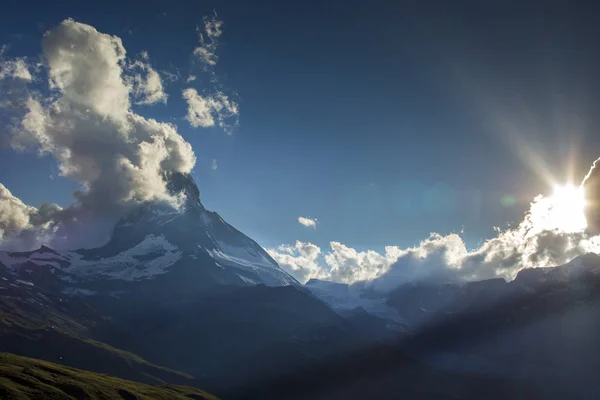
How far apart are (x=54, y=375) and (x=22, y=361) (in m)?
16.8

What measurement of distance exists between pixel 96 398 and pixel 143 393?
41.6 m

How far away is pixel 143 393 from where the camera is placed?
18825 cm

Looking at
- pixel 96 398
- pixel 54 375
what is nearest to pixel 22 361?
pixel 54 375

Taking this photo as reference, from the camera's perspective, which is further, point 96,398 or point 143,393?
point 143,393

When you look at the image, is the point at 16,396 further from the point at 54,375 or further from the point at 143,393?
the point at 143,393

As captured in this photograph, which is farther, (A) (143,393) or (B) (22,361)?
(A) (143,393)

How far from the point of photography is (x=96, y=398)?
150 m

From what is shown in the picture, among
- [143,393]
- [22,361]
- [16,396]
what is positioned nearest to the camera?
[16,396]

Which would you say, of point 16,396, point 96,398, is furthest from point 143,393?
point 16,396

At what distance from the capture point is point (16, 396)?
12206 centimetres

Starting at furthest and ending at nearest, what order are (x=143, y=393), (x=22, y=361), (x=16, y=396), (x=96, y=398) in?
(x=143, y=393), (x=22, y=361), (x=96, y=398), (x=16, y=396)

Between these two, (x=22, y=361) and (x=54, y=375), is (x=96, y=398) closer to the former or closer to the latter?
(x=54, y=375)

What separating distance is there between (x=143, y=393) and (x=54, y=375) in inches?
1638

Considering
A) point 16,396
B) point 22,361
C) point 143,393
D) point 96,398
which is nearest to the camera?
point 16,396
